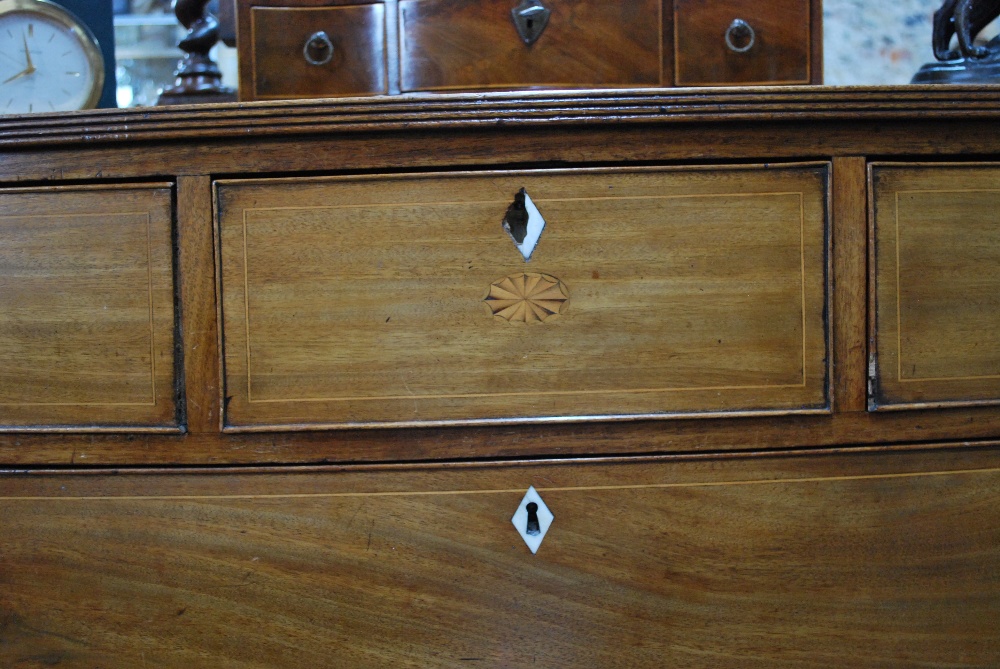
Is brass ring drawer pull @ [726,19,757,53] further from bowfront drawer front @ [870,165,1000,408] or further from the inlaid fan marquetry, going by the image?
the inlaid fan marquetry

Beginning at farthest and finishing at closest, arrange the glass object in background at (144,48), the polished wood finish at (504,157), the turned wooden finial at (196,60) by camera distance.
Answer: the glass object in background at (144,48) → the turned wooden finial at (196,60) → the polished wood finish at (504,157)

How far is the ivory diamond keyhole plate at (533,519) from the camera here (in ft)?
2.30

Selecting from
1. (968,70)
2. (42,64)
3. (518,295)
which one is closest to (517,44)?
(518,295)

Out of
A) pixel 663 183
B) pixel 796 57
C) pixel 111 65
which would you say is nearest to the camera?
pixel 663 183

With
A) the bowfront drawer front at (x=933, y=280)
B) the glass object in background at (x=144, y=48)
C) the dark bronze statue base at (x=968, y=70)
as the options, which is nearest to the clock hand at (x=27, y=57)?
the glass object in background at (x=144, y=48)

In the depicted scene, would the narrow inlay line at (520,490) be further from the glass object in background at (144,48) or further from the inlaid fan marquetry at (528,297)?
the glass object in background at (144,48)

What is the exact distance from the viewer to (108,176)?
702 millimetres

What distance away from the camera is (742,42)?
2.84ft

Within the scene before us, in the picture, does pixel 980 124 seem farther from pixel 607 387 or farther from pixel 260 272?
pixel 260 272

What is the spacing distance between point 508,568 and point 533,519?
0.05m

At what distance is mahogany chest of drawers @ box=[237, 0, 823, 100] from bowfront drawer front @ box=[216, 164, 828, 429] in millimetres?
238

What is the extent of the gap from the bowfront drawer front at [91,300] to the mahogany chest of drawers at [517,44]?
0.84 ft

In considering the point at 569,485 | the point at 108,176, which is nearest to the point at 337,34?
the point at 108,176

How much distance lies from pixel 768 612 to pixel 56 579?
688 millimetres
